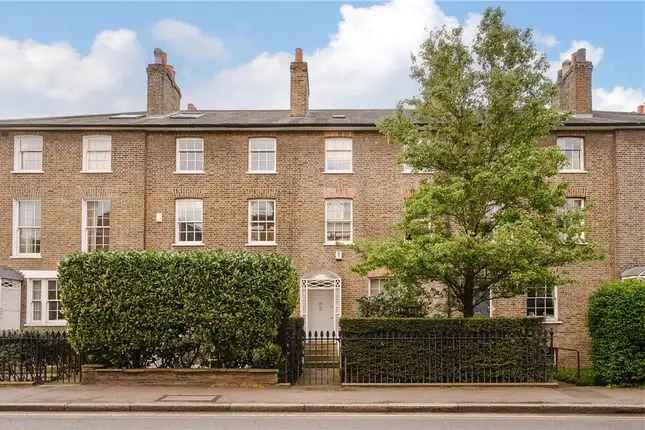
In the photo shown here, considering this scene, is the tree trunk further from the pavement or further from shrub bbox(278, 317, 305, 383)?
shrub bbox(278, 317, 305, 383)

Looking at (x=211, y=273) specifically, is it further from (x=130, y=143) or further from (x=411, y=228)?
(x=130, y=143)

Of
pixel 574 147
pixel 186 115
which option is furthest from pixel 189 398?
pixel 574 147

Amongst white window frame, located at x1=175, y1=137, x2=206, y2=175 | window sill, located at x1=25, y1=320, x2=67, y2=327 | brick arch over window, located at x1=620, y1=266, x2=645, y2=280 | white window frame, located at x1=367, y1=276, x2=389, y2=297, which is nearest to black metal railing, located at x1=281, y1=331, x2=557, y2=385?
white window frame, located at x1=367, y1=276, x2=389, y2=297

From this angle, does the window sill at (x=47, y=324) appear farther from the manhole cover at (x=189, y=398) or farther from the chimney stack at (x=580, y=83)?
the chimney stack at (x=580, y=83)

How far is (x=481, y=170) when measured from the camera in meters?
16.6

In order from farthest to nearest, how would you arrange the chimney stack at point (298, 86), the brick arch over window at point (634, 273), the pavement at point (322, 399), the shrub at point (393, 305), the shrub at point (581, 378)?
the chimney stack at point (298, 86) → the brick arch over window at point (634, 273) → the shrub at point (393, 305) → the shrub at point (581, 378) → the pavement at point (322, 399)

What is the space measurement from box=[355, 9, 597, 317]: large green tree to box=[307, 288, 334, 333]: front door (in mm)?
8805

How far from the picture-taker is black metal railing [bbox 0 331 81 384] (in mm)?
16562

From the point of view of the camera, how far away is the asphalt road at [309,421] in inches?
427

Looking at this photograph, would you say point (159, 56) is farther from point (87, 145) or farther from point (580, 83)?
point (580, 83)

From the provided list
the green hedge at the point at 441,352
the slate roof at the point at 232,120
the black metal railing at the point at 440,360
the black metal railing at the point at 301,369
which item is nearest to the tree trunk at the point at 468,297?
the green hedge at the point at 441,352

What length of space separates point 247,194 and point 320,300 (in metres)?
5.02

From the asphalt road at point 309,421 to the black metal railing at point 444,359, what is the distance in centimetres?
333

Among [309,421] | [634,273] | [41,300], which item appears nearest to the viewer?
[309,421]
